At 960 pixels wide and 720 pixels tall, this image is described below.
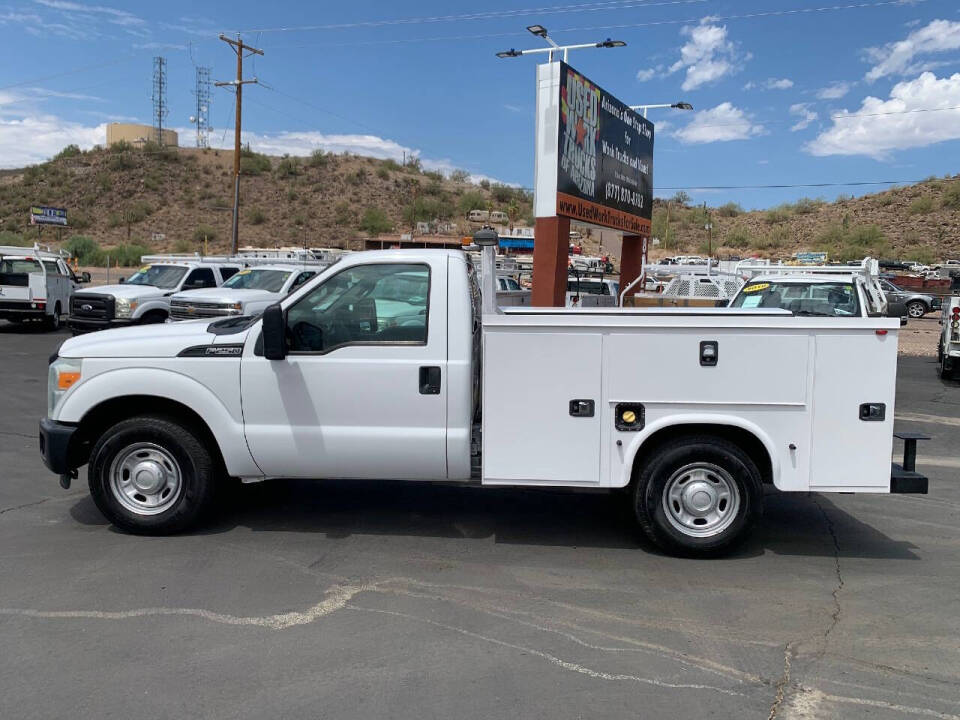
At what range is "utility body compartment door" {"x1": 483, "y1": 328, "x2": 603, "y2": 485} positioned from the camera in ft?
18.3

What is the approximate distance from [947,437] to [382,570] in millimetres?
8252

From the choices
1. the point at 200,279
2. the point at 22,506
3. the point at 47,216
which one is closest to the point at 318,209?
the point at 47,216

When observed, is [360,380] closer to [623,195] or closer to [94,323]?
[94,323]

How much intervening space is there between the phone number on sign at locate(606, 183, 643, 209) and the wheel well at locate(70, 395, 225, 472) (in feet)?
47.9

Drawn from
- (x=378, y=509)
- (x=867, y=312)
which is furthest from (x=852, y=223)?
(x=378, y=509)

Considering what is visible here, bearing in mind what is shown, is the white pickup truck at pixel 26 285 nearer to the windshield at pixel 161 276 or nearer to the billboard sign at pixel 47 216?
the windshield at pixel 161 276

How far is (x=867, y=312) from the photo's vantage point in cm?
1212

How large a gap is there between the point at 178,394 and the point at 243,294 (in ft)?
41.2

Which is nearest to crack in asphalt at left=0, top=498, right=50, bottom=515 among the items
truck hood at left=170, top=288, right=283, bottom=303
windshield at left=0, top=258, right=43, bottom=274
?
truck hood at left=170, top=288, right=283, bottom=303

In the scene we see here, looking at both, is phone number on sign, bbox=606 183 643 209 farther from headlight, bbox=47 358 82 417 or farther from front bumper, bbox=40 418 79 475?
front bumper, bbox=40 418 79 475

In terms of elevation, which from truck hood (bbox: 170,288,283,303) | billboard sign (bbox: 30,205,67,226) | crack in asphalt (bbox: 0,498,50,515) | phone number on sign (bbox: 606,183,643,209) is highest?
billboard sign (bbox: 30,205,67,226)

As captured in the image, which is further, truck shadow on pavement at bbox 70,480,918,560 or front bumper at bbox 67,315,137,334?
front bumper at bbox 67,315,137,334

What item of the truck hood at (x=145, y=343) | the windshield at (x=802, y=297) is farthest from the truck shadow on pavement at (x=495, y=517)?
the windshield at (x=802, y=297)

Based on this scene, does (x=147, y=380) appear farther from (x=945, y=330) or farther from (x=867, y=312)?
(x=945, y=330)
